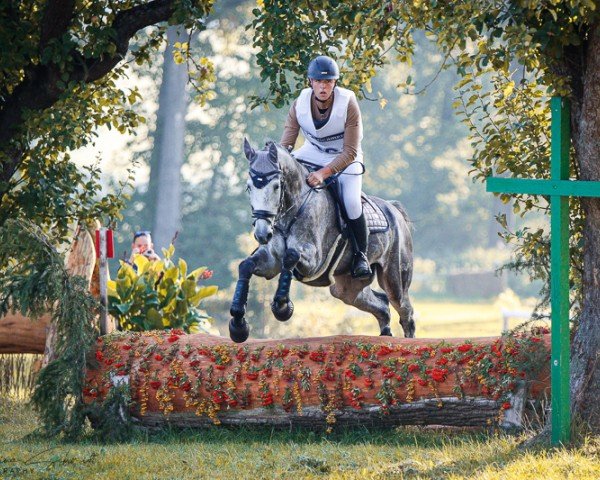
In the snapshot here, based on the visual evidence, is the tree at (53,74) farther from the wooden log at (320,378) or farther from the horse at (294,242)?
the horse at (294,242)

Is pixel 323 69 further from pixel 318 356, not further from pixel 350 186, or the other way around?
pixel 318 356

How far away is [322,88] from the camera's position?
8367 millimetres

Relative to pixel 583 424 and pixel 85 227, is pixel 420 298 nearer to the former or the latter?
pixel 85 227

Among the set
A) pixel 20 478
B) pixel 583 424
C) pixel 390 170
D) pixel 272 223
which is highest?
pixel 390 170

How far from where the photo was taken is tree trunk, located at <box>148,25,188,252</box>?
29594mm

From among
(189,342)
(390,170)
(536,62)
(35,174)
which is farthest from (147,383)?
(390,170)

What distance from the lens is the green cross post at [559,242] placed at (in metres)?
7.01

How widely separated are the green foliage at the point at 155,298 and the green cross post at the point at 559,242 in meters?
5.12

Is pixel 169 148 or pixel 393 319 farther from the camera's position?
pixel 393 319

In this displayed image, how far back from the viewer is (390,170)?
4256 cm

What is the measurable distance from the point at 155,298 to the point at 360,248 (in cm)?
317

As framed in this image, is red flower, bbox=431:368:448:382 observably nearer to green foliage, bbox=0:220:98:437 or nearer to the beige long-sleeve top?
the beige long-sleeve top

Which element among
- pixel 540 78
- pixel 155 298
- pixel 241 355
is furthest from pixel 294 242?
pixel 155 298

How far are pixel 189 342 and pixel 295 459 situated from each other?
7.77 feet
